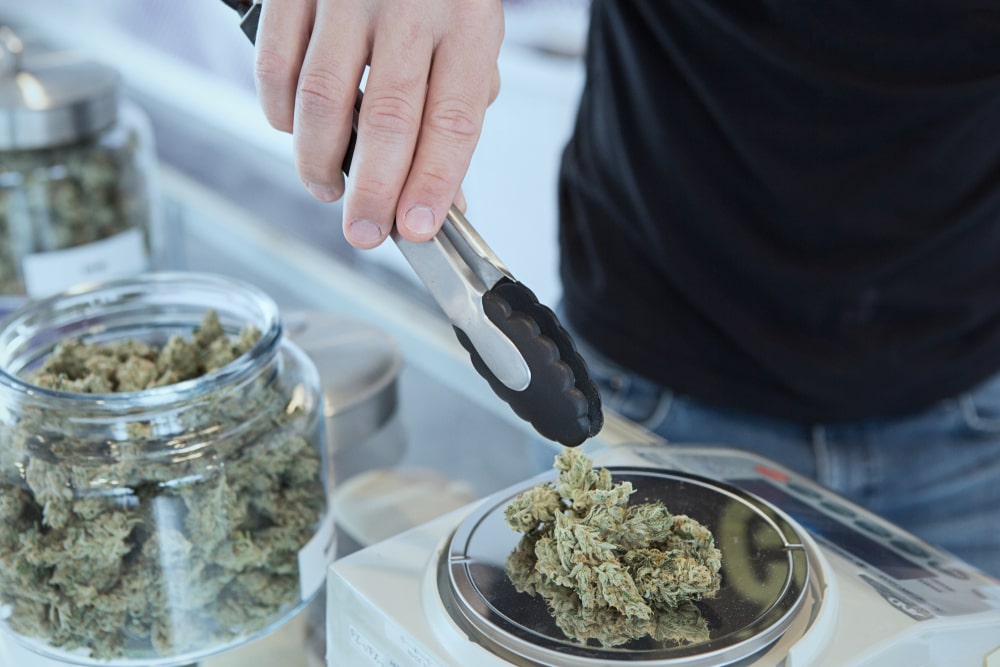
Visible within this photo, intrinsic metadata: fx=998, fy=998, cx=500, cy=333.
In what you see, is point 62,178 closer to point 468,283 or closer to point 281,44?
point 281,44

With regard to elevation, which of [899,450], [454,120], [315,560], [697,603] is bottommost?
[899,450]

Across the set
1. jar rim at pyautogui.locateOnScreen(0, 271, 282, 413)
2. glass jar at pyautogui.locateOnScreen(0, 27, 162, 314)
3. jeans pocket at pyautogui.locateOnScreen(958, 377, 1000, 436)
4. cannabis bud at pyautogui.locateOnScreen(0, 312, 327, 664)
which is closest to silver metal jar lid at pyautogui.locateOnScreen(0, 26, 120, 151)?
glass jar at pyautogui.locateOnScreen(0, 27, 162, 314)

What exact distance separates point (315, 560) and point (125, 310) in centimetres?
21

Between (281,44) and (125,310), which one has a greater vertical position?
(281,44)

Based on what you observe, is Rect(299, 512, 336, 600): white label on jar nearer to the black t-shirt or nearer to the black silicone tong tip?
the black silicone tong tip

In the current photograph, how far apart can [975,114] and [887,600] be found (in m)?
0.44

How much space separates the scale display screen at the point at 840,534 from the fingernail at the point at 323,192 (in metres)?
0.24

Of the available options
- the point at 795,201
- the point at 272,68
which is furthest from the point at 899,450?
the point at 272,68

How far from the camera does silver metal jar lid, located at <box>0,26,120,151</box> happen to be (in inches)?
30.5

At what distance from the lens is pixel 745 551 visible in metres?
0.42

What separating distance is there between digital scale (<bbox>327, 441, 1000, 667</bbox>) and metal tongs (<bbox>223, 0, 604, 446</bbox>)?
2.3 inches

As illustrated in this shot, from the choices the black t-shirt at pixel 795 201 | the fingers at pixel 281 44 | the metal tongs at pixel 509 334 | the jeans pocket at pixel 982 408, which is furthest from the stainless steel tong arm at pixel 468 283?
the jeans pocket at pixel 982 408

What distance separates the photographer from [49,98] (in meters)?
0.79

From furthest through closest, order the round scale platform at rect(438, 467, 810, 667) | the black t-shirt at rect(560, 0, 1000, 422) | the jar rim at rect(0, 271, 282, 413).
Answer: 1. the black t-shirt at rect(560, 0, 1000, 422)
2. the jar rim at rect(0, 271, 282, 413)
3. the round scale platform at rect(438, 467, 810, 667)
